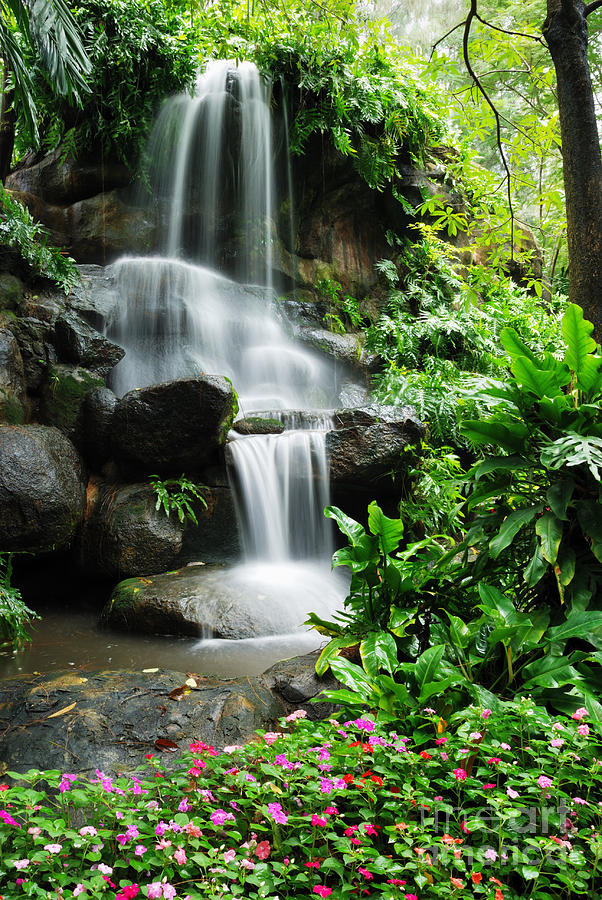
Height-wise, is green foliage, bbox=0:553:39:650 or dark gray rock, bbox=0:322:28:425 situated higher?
dark gray rock, bbox=0:322:28:425

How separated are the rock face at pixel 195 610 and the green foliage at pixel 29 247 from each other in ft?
13.5

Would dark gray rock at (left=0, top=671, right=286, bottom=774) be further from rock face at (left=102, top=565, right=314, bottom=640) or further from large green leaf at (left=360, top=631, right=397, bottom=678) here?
rock face at (left=102, top=565, right=314, bottom=640)

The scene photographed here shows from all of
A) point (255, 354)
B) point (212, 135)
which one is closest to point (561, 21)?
point (255, 354)

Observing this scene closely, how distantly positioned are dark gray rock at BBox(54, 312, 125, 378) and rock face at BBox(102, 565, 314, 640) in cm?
262

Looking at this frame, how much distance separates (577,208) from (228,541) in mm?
4226

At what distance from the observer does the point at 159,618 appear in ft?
15.0

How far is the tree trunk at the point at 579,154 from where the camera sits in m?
3.15

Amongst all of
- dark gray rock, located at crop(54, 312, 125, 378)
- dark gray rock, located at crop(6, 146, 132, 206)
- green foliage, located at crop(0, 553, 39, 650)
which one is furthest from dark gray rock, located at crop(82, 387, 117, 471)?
dark gray rock, located at crop(6, 146, 132, 206)

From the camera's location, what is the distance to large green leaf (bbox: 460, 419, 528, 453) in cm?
270

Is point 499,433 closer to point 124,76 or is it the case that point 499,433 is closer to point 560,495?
point 560,495

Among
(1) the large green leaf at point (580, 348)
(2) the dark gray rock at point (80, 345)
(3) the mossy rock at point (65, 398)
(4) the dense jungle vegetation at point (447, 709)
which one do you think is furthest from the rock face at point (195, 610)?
(1) the large green leaf at point (580, 348)

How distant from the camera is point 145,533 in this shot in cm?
538

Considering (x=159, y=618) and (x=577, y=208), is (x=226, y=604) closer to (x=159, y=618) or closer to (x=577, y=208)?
(x=159, y=618)

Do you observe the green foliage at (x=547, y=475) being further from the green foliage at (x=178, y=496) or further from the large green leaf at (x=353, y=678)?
the green foliage at (x=178, y=496)
